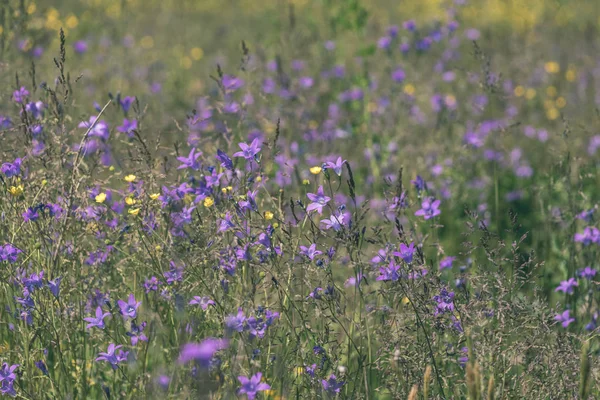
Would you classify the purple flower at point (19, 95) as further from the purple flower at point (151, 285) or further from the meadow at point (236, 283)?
the purple flower at point (151, 285)

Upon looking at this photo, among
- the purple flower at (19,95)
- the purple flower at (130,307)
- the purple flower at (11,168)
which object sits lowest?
the purple flower at (130,307)

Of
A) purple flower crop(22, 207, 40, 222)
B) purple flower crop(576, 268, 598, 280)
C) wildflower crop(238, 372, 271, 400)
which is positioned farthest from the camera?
purple flower crop(576, 268, 598, 280)

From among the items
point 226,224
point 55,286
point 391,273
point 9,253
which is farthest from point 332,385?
point 9,253

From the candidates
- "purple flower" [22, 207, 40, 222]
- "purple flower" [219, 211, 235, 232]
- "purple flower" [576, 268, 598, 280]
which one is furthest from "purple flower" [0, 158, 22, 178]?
"purple flower" [576, 268, 598, 280]

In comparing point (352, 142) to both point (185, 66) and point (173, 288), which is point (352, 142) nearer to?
point (173, 288)

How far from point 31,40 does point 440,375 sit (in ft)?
8.36

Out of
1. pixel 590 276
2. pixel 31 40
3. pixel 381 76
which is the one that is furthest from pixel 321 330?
pixel 381 76

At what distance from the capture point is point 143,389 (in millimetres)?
2176

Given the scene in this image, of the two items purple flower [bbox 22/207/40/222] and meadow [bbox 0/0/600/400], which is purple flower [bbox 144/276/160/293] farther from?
purple flower [bbox 22/207/40/222]

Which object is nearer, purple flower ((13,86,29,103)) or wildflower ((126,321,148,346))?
wildflower ((126,321,148,346))

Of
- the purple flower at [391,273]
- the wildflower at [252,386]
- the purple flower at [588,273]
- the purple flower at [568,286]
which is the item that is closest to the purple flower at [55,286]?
the wildflower at [252,386]

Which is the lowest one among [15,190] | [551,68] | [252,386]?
[252,386]

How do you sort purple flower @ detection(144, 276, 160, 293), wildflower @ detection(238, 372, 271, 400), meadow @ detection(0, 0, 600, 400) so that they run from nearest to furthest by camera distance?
wildflower @ detection(238, 372, 271, 400), meadow @ detection(0, 0, 600, 400), purple flower @ detection(144, 276, 160, 293)

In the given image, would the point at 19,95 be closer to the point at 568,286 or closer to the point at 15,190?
the point at 15,190
